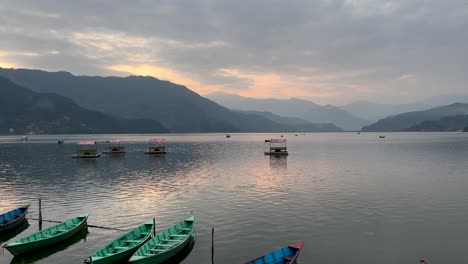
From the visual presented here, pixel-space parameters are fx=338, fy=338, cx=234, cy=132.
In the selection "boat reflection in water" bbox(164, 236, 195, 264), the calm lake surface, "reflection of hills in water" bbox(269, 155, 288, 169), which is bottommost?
"boat reflection in water" bbox(164, 236, 195, 264)

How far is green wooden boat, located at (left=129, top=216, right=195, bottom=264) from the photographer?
94.8 ft

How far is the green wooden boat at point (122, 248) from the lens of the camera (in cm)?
2925

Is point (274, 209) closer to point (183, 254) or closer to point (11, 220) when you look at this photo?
point (183, 254)

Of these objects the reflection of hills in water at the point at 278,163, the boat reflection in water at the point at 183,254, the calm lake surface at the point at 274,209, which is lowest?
the boat reflection in water at the point at 183,254

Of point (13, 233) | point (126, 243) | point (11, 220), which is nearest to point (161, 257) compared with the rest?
point (126, 243)

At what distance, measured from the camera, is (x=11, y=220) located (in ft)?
138

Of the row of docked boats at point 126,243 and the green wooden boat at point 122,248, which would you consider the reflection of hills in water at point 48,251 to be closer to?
the row of docked boats at point 126,243

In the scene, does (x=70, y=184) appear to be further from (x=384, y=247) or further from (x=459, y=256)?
(x=459, y=256)

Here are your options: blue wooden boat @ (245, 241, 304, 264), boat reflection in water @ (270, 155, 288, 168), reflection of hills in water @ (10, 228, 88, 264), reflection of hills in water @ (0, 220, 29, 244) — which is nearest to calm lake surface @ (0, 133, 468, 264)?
reflection of hills in water @ (10, 228, 88, 264)

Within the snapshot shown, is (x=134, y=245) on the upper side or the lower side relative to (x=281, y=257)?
upper

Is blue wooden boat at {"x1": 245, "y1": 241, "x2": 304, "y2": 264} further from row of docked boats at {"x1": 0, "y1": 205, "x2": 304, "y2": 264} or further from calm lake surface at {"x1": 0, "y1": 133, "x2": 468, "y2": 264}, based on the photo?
calm lake surface at {"x1": 0, "y1": 133, "x2": 468, "y2": 264}

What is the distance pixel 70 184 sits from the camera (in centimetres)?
7444

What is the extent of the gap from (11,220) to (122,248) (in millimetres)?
20083

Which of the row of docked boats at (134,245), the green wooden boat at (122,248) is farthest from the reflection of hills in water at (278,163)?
the green wooden boat at (122,248)
